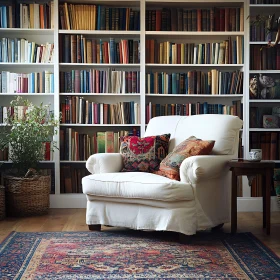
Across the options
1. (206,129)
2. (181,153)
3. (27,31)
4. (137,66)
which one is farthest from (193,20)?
(181,153)

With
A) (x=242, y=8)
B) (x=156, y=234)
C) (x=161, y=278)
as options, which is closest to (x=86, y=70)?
(x=242, y=8)

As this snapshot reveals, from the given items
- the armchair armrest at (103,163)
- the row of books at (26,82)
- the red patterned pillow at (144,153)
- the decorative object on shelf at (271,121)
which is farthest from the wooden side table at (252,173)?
the row of books at (26,82)

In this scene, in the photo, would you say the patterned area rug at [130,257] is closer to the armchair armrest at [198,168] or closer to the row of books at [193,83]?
the armchair armrest at [198,168]

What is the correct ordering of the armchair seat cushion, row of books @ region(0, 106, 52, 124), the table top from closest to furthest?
the armchair seat cushion → the table top → row of books @ region(0, 106, 52, 124)

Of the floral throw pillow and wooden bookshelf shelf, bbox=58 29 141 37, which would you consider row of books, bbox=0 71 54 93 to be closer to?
wooden bookshelf shelf, bbox=58 29 141 37

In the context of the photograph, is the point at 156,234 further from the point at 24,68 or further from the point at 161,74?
the point at 24,68

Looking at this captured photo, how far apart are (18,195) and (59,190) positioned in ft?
2.01

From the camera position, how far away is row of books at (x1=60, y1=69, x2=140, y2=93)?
566 cm

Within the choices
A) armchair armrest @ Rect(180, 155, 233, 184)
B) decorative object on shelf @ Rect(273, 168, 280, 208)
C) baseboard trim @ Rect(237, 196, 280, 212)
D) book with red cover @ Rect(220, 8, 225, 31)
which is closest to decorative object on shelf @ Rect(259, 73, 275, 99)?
book with red cover @ Rect(220, 8, 225, 31)

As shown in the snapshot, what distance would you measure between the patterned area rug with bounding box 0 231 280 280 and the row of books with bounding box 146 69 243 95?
1.96 metres

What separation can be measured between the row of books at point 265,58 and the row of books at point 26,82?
2.12 meters

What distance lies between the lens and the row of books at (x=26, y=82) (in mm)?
5625

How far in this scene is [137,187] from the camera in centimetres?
393

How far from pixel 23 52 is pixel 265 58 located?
253 cm
